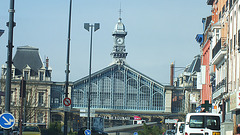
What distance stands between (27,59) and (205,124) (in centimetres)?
7797

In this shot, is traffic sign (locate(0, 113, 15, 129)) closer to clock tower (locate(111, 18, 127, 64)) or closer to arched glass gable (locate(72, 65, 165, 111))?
arched glass gable (locate(72, 65, 165, 111))

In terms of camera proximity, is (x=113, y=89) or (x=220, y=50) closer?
(x=220, y=50)

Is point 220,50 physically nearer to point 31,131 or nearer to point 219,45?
point 219,45

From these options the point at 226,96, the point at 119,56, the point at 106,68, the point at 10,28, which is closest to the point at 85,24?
the point at 226,96

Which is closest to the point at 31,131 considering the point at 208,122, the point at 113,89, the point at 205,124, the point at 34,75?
Answer: the point at 205,124

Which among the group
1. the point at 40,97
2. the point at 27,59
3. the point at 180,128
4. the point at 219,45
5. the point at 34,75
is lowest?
the point at 180,128

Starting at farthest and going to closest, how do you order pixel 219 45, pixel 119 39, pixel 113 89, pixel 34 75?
1. pixel 119 39
2. pixel 113 89
3. pixel 34 75
4. pixel 219 45

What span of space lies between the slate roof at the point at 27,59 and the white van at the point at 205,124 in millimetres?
75457

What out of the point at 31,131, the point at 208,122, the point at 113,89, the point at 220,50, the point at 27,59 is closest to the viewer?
the point at 208,122

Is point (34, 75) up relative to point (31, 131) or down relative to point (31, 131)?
up

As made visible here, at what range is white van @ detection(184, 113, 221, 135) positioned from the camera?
1152 inches

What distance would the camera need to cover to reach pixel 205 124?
29453mm

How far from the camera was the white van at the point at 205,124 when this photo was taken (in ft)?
96.0

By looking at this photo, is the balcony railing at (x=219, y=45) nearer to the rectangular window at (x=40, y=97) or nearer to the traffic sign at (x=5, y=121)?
the traffic sign at (x=5, y=121)
